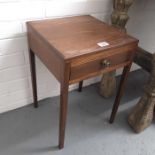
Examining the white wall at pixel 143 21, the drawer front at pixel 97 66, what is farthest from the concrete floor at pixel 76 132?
the white wall at pixel 143 21

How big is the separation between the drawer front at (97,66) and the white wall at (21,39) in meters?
0.43

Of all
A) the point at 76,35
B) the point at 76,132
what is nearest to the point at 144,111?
the point at 76,132

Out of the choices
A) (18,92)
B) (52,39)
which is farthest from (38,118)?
(52,39)

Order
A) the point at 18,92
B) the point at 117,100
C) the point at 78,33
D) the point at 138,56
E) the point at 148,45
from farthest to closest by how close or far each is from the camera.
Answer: the point at 148,45, the point at 138,56, the point at 18,92, the point at 117,100, the point at 78,33

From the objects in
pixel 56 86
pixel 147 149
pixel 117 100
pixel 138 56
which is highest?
pixel 138 56

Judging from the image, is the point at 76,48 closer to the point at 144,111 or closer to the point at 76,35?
the point at 76,35

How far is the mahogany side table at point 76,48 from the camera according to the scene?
0.75 m

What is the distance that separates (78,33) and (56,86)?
1.94 feet

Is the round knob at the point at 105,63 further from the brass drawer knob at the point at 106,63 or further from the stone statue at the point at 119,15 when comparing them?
the stone statue at the point at 119,15

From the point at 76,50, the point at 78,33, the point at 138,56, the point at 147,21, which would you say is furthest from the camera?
the point at 147,21

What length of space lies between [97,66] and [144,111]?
55 cm

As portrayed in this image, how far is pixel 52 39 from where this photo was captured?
815 millimetres

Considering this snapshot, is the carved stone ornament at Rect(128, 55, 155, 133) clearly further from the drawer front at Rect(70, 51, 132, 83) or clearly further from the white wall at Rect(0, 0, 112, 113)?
the white wall at Rect(0, 0, 112, 113)

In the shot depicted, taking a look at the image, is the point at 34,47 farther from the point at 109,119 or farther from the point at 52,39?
the point at 109,119
